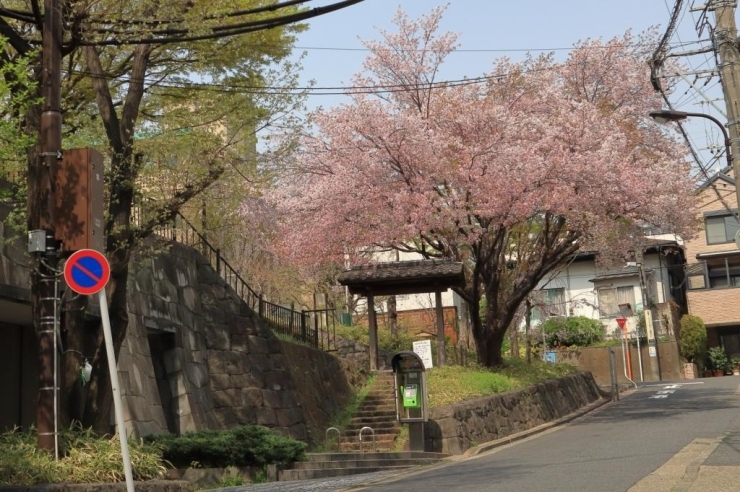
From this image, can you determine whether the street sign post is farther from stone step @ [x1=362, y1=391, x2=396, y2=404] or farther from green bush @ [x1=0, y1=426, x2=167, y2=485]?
stone step @ [x1=362, y1=391, x2=396, y2=404]

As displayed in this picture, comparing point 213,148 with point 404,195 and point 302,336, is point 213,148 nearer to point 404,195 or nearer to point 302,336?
point 404,195

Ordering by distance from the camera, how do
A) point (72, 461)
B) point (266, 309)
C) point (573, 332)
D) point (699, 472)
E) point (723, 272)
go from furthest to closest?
point (723, 272) → point (573, 332) → point (266, 309) → point (699, 472) → point (72, 461)

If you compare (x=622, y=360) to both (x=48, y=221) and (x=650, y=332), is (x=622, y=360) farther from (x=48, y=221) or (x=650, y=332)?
(x=48, y=221)

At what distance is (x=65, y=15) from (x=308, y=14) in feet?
11.1

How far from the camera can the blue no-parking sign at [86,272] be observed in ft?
28.5

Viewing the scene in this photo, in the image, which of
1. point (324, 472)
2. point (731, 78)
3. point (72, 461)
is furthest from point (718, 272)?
point (72, 461)

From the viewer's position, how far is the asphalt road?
11469 mm

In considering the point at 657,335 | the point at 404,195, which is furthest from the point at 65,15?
the point at 657,335

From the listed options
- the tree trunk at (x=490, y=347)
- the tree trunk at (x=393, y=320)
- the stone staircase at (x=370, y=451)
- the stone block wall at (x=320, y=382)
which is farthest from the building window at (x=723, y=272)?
the stone staircase at (x=370, y=451)

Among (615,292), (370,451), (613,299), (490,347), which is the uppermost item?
(615,292)

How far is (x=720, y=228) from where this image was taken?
4978 cm

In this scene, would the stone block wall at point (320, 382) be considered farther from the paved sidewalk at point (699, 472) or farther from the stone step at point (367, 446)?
the paved sidewalk at point (699, 472)

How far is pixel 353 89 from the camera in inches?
974

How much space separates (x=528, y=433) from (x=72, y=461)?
14.2m
